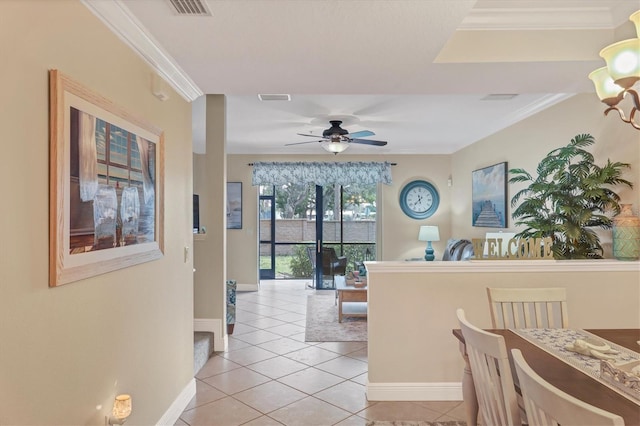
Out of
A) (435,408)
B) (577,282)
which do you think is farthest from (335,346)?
(577,282)

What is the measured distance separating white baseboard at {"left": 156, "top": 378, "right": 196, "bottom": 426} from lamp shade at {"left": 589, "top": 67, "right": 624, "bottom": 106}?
3.03m

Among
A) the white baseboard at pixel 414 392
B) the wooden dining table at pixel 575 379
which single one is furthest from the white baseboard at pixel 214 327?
the wooden dining table at pixel 575 379

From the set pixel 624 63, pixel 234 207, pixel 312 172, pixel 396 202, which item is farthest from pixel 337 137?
pixel 624 63

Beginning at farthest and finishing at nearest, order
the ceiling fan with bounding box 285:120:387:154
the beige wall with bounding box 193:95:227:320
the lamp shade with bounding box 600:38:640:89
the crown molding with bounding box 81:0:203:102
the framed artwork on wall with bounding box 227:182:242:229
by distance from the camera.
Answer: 1. the framed artwork on wall with bounding box 227:182:242:229
2. the ceiling fan with bounding box 285:120:387:154
3. the beige wall with bounding box 193:95:227:320
4. the crown molding with bounding box 81:0:203:102
5. the lamp shade with bounding box 600:38:640:89

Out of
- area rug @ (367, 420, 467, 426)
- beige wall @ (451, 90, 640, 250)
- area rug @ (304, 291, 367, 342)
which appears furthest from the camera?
area rug @ (304, 291, 367, 342)

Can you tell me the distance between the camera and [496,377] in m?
1.49

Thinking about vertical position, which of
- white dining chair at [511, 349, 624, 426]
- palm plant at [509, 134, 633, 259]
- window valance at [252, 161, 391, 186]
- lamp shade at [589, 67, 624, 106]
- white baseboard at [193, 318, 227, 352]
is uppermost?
window valance at [252, 161, 391, 186]

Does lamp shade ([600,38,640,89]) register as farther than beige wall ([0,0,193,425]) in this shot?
Yes

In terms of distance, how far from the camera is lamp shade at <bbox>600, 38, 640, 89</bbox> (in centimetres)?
159

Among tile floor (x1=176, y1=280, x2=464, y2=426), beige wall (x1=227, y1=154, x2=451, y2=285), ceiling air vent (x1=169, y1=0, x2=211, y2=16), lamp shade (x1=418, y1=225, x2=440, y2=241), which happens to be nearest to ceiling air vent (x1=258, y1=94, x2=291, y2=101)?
ceiling air vent (x1=169, y1=0, x2=211, y2=16)

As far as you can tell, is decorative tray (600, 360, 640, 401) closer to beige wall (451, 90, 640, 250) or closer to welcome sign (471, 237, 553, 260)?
welcome sign (471, 237, 553, 260)

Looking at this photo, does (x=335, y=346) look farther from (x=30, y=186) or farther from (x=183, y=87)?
(x=30, y=186)

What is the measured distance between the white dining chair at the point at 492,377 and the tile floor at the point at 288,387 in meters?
1.39

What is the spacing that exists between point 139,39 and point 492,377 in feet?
7.41
